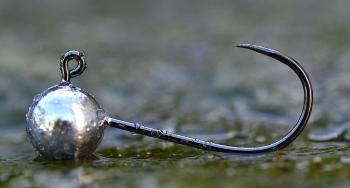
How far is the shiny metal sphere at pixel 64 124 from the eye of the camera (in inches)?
90.2

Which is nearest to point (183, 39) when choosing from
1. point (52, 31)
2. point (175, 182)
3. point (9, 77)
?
point (52, 31)

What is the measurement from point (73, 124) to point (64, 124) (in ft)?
0.11

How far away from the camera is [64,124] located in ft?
7.50

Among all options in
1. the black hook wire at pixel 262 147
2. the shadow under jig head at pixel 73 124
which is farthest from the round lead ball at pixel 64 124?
the black hook wire at pixel 262 147

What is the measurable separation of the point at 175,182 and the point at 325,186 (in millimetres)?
497

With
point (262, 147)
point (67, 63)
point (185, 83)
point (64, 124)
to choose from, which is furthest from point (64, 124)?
point (185, 83)

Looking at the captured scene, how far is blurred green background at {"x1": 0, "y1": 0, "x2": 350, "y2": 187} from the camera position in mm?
2223

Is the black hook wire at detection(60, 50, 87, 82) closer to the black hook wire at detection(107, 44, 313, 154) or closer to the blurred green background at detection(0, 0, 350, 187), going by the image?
the black hook wire at detection(107, 44, 313, 154)

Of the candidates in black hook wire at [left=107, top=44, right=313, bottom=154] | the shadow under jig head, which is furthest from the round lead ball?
black hook wire at [left=107, top=44, right=313, bottom=154]

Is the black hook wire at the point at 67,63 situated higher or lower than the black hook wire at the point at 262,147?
higher

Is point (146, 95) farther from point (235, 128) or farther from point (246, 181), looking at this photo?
point (246, 181)

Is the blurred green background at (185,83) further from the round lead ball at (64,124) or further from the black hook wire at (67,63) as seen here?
the black hook wire at (67,63)

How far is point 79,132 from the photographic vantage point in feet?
7.55

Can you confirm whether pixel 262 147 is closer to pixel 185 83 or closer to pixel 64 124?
pixel 64 124
